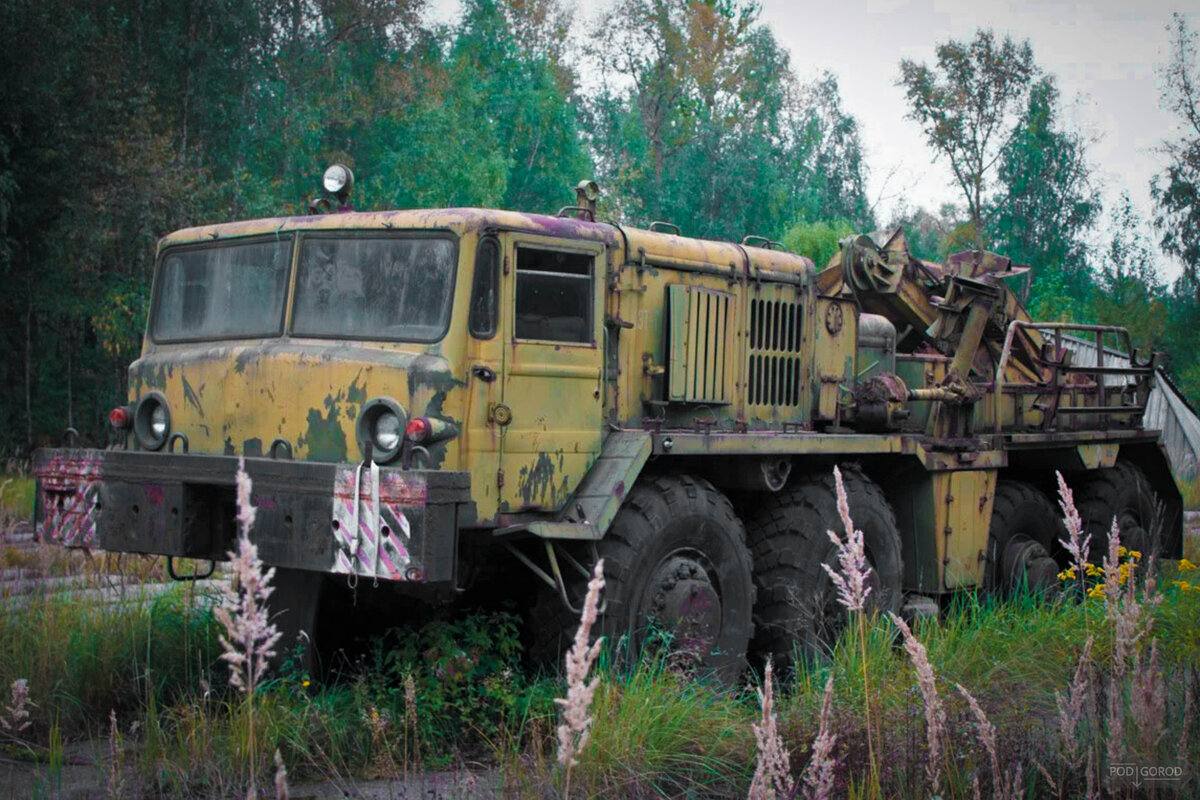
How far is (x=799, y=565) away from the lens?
8.12 m

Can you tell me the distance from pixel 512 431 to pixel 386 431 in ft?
2.11

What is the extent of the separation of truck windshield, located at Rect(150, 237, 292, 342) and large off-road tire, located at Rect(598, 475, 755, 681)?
7.25 ft

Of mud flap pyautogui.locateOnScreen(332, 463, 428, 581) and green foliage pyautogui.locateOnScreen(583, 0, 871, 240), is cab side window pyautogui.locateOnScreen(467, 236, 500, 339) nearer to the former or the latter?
mud flap pyautogui.locateOnScreen(332, 463, 428, 581)

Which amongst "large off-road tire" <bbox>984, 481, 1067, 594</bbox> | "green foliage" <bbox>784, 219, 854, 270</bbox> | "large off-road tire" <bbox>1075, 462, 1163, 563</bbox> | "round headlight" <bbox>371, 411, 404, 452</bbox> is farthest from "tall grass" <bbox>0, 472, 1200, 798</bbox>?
"green foliage" <bbox>784, 219, 854, 270</bbox>

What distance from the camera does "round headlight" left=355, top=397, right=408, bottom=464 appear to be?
623cm

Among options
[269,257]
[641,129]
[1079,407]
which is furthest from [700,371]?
[641,129]

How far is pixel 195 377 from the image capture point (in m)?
7.12

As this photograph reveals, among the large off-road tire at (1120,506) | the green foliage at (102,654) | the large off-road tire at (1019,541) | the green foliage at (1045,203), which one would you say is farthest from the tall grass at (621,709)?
the green foliage at (1045,203)

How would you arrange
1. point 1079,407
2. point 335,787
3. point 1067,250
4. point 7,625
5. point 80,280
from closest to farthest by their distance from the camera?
1. point 335,787
2. point 7,625
3. point 1079,407
4. point 80,280
5. point 1067,250

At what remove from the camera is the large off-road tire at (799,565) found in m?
8.05

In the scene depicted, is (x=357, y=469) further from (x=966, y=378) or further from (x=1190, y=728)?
(x=966, y=378)

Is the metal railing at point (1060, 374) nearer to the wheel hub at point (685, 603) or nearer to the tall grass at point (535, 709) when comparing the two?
the tall grass at point (535, 709)

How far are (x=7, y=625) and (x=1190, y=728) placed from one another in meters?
5.80

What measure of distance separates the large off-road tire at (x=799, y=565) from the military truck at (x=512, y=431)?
17 mm
